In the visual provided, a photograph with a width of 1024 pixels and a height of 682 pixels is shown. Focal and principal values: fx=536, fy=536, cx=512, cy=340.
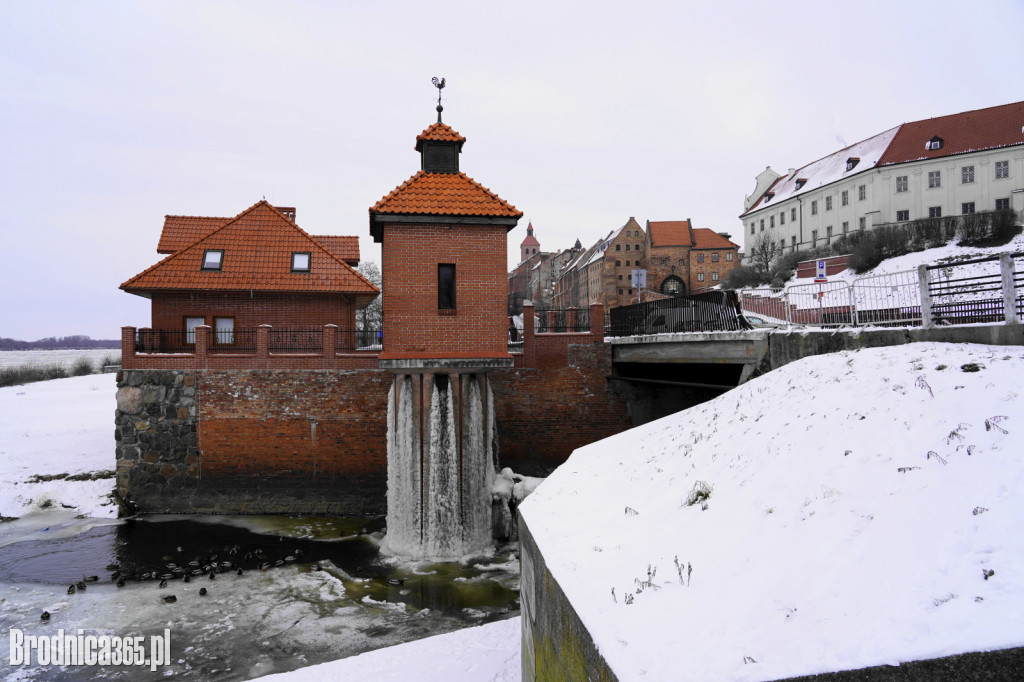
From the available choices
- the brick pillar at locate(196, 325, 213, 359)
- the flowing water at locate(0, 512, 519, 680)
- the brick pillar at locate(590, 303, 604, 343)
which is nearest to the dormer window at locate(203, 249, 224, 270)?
the brick pillar at locate(196, 325, 213, 359)

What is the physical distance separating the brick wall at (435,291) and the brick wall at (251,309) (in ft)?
25.7

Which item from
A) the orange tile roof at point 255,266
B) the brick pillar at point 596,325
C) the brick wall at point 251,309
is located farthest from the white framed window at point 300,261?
the brick pillar at point 596,325

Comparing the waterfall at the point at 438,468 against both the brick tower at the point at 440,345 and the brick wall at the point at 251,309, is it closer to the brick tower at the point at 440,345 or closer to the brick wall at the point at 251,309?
the brick tower at the point at 440,345

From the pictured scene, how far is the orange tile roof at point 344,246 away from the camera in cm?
2642

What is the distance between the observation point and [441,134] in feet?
47.4

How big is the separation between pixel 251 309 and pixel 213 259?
8.08 ft

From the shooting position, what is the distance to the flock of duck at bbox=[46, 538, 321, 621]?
12.2 metres

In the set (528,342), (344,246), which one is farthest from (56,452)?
(528,342)

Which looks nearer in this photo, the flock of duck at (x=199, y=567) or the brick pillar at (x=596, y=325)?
the flock of duck at (x=199, y=567)

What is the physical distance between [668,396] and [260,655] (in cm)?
1310

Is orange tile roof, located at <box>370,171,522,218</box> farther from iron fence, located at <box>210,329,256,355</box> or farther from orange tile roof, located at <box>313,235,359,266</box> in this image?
orange tile roof, located at <box>313,235,359,266</box>

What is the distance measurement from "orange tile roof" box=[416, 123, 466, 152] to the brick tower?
123 centimetres

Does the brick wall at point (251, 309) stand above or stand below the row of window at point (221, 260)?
below

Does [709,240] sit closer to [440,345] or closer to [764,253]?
[764,253]
